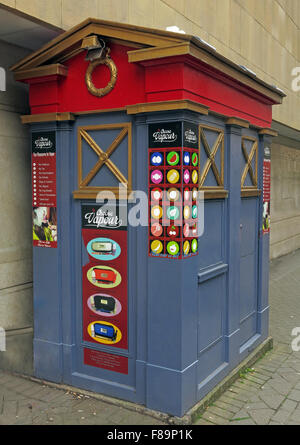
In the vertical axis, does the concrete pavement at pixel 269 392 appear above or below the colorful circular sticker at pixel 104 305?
below

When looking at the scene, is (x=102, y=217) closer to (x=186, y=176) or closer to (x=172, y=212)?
(x=172, y=212)

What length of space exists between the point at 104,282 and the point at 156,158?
145cm

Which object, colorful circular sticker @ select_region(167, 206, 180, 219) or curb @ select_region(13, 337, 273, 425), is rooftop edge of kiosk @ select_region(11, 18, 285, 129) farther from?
curb @ select_region(13, 337, 273, 425)

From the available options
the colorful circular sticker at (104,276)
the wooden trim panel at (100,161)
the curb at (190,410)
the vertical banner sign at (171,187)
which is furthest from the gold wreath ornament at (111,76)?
the curb at (190,410)

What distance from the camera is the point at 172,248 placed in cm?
434

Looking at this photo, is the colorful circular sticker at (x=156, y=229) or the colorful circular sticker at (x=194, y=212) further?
the colorful circular sticker at (x=194, y=212)

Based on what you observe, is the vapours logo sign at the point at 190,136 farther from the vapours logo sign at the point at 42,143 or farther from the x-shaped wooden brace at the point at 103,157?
the vapours logo sign at the point at 42,143

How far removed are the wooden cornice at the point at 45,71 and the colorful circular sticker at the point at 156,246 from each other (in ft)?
6.57

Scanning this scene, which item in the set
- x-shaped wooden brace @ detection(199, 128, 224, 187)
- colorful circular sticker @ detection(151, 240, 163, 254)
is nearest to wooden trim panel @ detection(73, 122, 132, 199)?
colorful circular sticker @ detection(151, 240, 163, 254)

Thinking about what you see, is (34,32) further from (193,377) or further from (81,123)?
(193,377)

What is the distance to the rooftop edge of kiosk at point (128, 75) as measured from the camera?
13.6ft

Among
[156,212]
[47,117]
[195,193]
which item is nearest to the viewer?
[156,212]

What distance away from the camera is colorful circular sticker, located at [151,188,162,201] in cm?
434

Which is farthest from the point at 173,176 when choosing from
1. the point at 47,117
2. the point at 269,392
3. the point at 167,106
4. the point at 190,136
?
the point at 269,392
